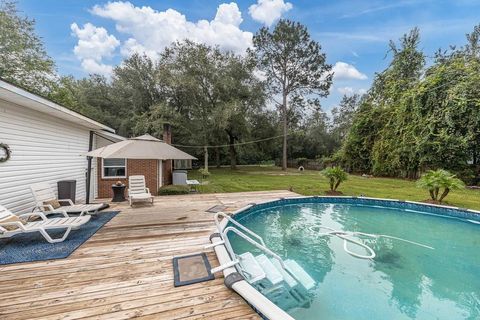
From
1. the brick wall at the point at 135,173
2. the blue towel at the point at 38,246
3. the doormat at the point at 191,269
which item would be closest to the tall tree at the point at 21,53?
the brick wall at the point at 135,173

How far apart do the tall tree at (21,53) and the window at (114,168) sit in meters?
10.6

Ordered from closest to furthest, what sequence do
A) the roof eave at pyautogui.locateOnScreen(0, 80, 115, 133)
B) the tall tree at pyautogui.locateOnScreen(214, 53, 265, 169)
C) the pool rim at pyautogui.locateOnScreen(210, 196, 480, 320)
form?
the pool rim at pyautogui.locateOnScreen(210, 196, 480, 320) → the roof eave at pyautogui.locateOnScreen(0, 80, 115, 133) → the tall tree at pyautogui.locateOnScreen(214, 53, 265, 169)

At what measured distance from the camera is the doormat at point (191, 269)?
2.88 m

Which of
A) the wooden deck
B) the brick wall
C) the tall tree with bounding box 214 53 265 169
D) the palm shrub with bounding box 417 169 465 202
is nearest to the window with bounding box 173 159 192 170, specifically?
the tall tree with bounding box 214 53 265 169

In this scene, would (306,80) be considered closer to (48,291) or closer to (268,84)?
(268,84)

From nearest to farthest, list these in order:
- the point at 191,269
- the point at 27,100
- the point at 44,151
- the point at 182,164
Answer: the point at 191,269, the point at 27,100, the point at 44,151, the point at 182,164

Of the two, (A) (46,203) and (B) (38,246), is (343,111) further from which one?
(B) (38,246)

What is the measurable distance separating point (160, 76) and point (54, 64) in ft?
23.9

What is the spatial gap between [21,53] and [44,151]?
13527 millimetres

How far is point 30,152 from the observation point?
6.05 metres

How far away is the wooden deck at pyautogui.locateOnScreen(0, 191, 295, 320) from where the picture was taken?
2.28 metres

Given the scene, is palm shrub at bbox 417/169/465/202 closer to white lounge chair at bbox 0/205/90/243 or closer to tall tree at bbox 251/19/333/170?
white lounge chair at bbox 0/205/90/243

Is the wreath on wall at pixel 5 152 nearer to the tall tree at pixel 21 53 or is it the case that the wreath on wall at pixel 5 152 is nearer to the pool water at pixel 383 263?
the pool water at pixel 383 263

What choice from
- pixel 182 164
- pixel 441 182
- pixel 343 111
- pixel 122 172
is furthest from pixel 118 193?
pixel 343 111
